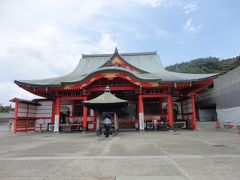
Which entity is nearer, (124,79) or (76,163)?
(76,163)

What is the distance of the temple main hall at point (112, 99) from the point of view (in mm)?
15984

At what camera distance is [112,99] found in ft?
43.8

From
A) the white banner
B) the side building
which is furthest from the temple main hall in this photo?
the white banner

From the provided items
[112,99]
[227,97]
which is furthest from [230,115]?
[112,99]

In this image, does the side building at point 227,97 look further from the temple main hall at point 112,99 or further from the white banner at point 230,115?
the temple main hall at point 112,99

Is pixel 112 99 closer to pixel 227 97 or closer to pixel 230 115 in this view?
pixel 230 115

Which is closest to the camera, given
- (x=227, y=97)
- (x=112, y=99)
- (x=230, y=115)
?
(x=112, y=99)

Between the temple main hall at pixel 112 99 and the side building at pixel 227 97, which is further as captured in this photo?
the side building at pixel 227 97

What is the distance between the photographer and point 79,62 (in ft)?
85.0

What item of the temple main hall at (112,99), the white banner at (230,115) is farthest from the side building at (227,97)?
the temple main hall at (112,99)

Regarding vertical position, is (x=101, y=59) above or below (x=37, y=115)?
above

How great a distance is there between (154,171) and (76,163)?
2130 millimetres

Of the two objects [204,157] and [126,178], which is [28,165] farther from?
[204,157]

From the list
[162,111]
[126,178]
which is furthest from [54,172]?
[162,111]
